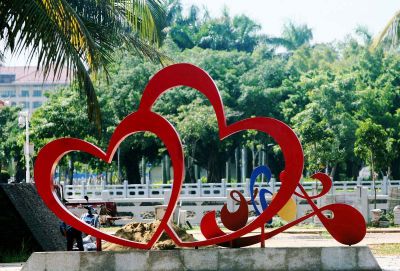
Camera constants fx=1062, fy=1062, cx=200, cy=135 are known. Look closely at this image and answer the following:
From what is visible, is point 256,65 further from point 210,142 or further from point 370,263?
point 370,263

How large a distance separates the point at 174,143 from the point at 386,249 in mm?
9276

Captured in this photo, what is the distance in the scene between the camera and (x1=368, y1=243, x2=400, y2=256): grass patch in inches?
893

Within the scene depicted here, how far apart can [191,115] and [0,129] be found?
23.4 meters

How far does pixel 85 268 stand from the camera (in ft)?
53.7

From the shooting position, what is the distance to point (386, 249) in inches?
940

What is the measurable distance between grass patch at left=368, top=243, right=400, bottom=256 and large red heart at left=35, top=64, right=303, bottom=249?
697 centimetres

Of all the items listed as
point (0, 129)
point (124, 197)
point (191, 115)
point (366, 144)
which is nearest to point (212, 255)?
point (366, 144)

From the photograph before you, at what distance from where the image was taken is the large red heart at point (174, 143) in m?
16.1

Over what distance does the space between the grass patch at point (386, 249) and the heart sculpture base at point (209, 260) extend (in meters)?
6.26

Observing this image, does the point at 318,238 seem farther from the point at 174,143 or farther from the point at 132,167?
the point at 132,167

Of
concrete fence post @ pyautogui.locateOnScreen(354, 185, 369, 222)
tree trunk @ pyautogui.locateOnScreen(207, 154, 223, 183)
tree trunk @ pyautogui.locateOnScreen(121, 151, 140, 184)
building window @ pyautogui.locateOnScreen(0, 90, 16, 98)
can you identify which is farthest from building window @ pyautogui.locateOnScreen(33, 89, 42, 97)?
concrete fence post @ pyautogui.locateOnScreen(354, 185, 369, 222)

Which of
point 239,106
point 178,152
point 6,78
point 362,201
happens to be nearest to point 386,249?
point 178,152

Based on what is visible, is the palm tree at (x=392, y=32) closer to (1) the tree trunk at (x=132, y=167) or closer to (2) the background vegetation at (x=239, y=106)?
(2) the background vegetation at (x=239, y=106)

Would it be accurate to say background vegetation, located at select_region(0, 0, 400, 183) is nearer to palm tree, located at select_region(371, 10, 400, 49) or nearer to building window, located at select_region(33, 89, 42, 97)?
palm tree, located at select_region(371, 10, 400, 49)
